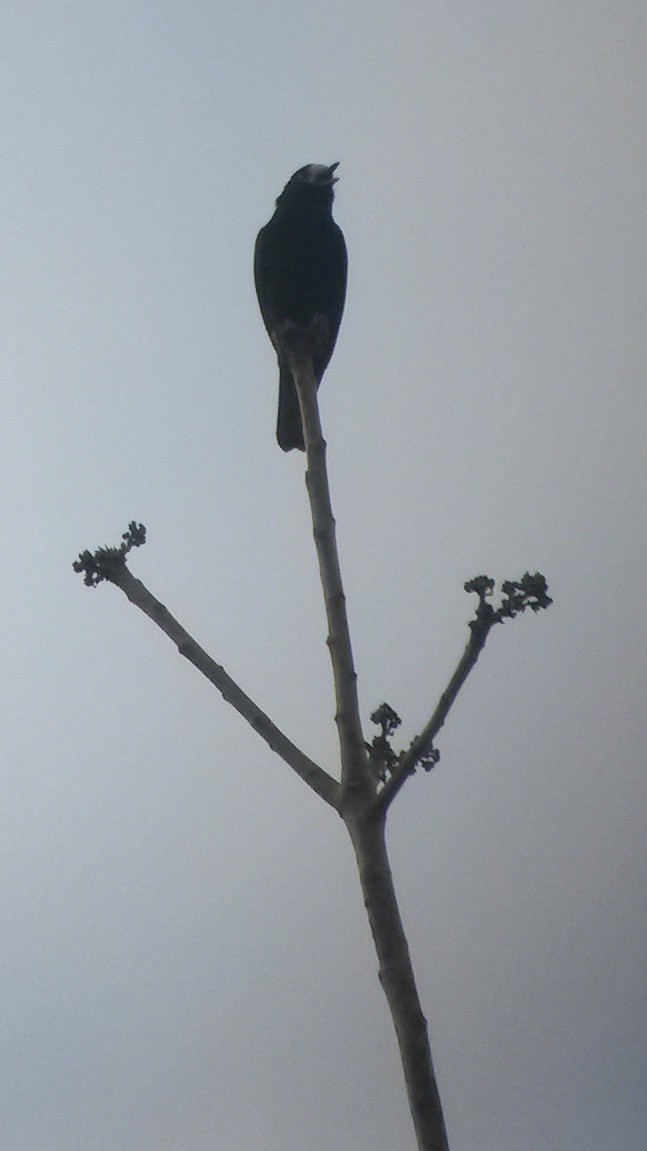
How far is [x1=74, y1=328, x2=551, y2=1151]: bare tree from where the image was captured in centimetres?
206

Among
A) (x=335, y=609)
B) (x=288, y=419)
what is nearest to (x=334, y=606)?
(x=335, y=609)

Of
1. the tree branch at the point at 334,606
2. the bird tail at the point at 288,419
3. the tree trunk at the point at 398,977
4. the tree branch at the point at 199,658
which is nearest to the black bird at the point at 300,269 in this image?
the bird tail at the point at 288,419

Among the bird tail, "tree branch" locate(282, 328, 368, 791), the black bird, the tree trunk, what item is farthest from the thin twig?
the bird tail

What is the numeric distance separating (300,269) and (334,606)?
3.61 meters

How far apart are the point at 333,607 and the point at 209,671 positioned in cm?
41

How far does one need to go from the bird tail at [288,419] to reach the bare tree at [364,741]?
2.34m

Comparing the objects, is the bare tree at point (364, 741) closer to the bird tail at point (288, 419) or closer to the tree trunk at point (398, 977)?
the tree trunk at point (398, 977)

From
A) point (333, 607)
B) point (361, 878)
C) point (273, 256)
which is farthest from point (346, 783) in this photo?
point (273, 256)

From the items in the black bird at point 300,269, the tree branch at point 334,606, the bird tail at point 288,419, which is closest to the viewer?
the tree branch at point 334,606

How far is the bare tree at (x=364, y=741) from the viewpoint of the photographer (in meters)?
2.06

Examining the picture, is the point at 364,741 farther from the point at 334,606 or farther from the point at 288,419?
the point at 288,419

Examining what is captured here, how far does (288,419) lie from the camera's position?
5.43m

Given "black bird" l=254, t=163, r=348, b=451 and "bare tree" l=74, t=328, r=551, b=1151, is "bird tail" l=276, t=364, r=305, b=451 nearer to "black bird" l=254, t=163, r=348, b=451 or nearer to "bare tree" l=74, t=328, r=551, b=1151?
"black bird" l=254, t=163, r=348, b=451

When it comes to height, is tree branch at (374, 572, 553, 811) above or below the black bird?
below
